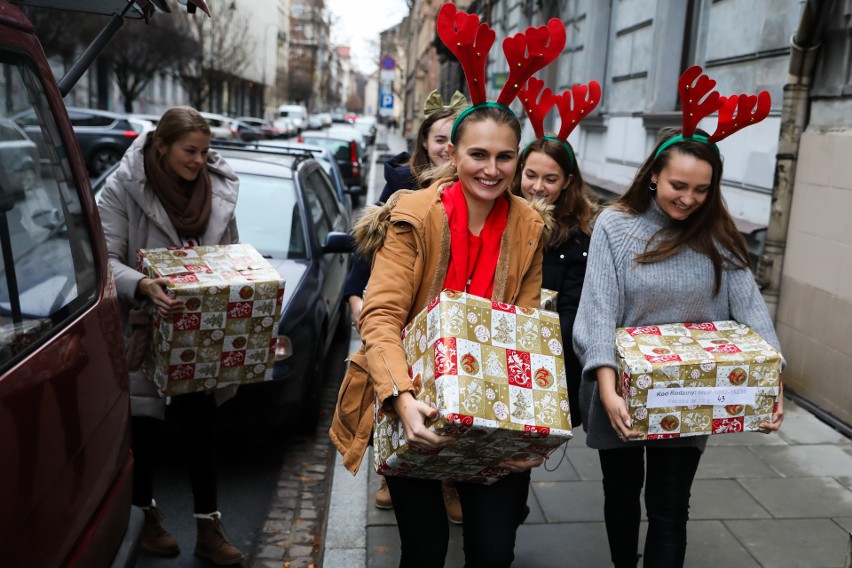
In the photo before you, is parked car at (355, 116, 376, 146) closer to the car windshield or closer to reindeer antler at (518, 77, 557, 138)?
the car windshield

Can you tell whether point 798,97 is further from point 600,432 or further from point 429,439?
point 429,439

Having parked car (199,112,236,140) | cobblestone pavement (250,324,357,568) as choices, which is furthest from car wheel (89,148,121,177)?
cobblestone pavement (250,324,357,568)

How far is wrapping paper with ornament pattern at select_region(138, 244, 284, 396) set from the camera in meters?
3.27

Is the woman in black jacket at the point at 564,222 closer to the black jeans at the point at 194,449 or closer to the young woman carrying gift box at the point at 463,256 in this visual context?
the young woman carrying gift box at the point at 463,256

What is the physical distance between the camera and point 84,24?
26.4 metres

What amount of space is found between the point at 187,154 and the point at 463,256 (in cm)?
156

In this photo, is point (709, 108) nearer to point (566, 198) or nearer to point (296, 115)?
point (566, 198)

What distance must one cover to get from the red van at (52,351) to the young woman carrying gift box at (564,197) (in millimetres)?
1618

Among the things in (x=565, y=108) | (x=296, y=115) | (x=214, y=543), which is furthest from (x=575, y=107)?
(x=296, y=115)

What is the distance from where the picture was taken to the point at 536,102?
332cm

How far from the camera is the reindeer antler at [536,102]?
3215 millimetres

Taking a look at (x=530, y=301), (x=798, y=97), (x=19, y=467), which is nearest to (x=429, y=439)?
(x=530, y=301)

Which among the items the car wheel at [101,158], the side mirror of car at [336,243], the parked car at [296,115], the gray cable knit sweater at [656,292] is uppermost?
the parked car at [296,115]

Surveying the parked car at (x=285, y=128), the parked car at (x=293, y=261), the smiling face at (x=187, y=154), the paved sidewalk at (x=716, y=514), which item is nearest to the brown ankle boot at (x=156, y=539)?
the paved sidewalk at (x=716, y=514)
